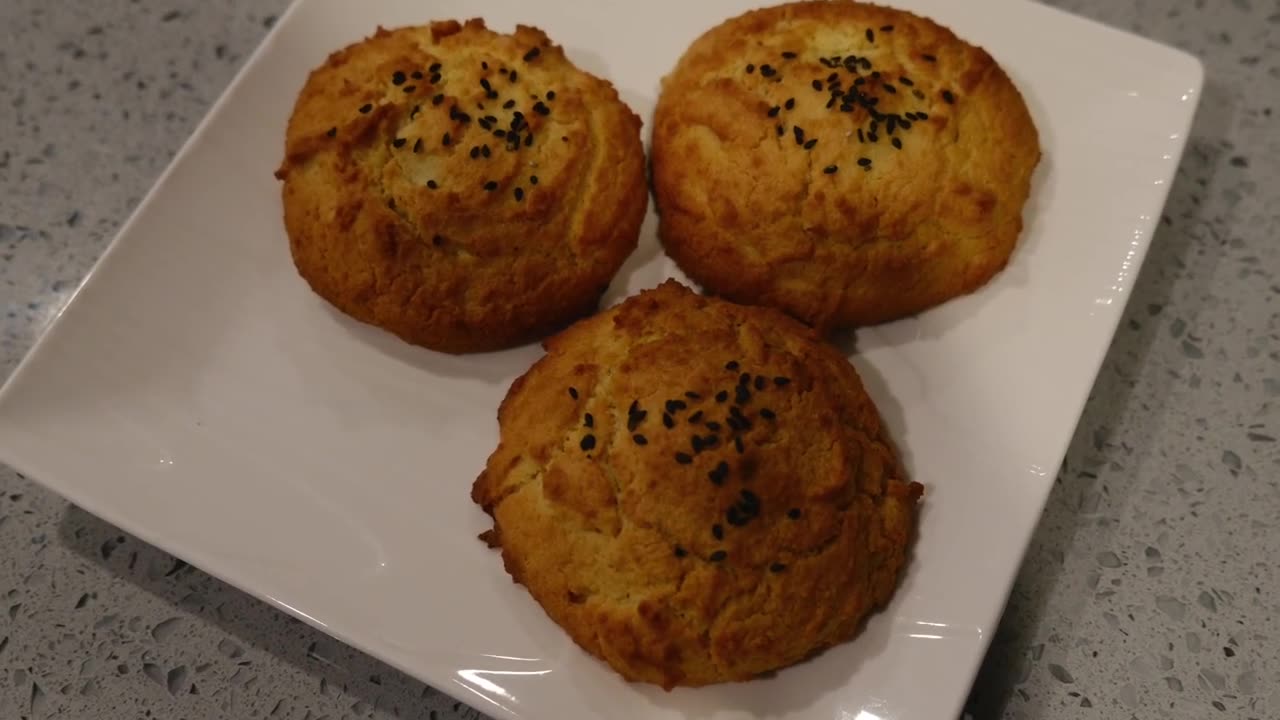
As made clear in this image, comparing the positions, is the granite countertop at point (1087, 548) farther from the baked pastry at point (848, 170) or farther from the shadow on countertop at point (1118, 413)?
the baked pastry at point (848, 170)

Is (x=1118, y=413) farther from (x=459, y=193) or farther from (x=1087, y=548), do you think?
(x=459, y=193)

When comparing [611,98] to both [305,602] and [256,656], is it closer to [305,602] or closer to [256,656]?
[305,602]

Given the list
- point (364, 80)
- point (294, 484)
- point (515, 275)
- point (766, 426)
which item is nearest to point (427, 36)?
point (364, 80)

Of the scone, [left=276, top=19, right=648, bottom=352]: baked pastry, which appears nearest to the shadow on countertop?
the scone

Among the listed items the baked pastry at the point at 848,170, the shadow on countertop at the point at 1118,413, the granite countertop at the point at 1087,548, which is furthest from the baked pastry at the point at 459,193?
the shadow on countertop at the point at 1118,413

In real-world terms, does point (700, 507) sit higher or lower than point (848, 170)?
lower

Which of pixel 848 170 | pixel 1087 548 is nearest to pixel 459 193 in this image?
pixel 848 170
